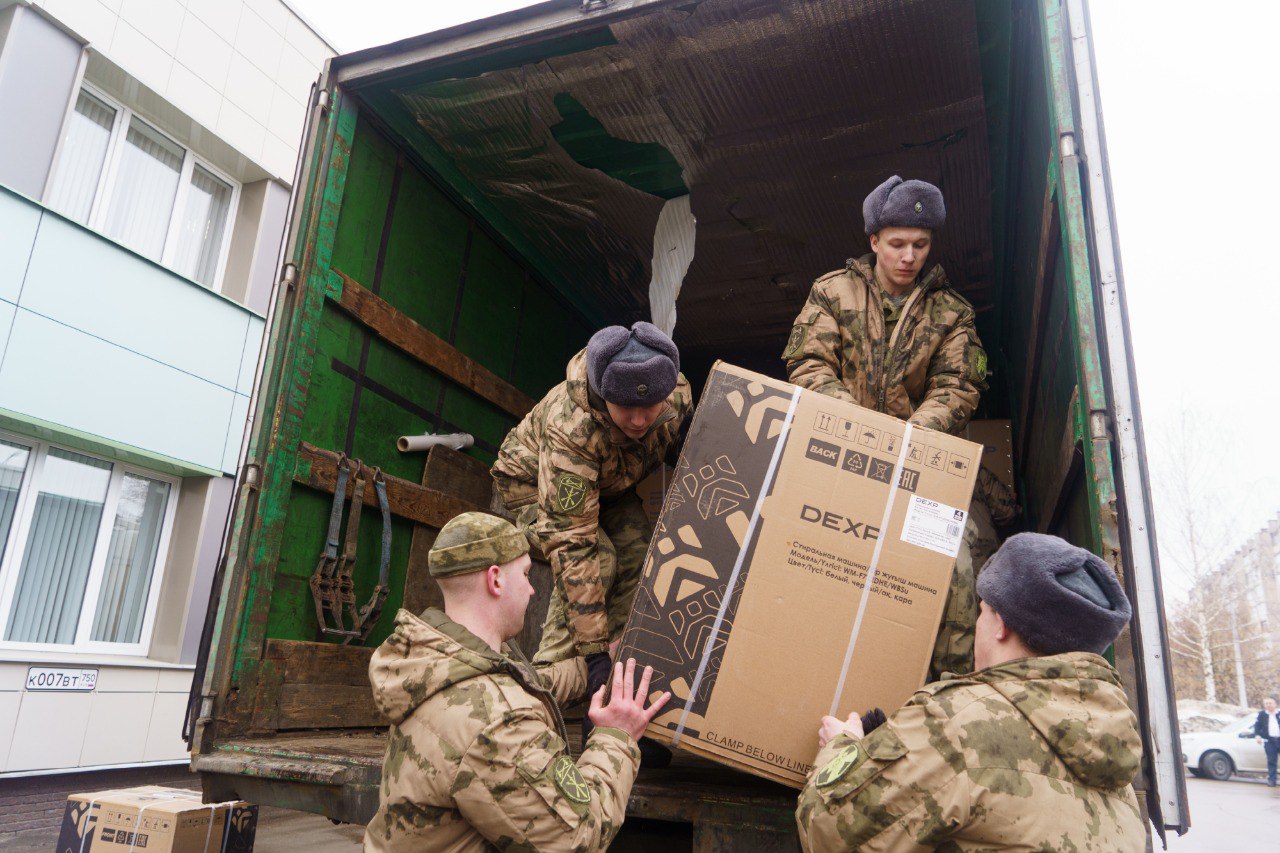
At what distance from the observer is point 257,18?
25.8 feet

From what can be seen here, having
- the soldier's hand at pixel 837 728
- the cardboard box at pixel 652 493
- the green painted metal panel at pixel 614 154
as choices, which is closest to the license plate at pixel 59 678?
the cardboard box at pixel 652 493

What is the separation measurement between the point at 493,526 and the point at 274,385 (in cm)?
120

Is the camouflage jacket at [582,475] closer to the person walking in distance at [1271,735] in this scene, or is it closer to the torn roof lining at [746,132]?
the torn roof lining at [746,132]

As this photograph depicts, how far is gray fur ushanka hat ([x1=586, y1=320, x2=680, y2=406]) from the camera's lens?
221 centimetres

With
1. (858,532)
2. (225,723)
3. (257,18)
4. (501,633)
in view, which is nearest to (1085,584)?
(858,532)

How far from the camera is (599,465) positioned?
2.51m

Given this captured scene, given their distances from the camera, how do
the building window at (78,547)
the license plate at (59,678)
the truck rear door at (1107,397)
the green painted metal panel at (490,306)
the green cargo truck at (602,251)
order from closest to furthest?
the truck rear door at (1107,397), the green cargo truck at (602,251), the green painted metal panel at (490,306), the license plate at (59,678), the building window at (78,547)

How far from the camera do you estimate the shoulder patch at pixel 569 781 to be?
1547 mm

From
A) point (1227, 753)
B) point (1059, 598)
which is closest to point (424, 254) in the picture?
point (1059, 598)

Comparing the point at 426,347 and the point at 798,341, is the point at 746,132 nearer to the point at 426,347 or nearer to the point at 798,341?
the point at 798,341

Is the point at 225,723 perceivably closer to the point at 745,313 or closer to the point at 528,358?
the point at 528,358

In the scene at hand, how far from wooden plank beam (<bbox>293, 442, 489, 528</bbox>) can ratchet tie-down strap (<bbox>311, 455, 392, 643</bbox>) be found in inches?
1.3

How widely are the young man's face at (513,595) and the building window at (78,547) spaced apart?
559 cm

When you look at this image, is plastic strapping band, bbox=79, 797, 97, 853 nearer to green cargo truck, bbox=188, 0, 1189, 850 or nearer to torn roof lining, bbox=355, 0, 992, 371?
green cargo truck, bbox=188, 0, 1189, 850
